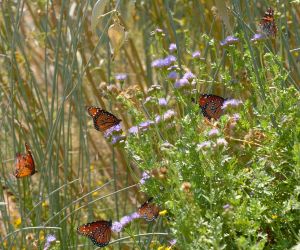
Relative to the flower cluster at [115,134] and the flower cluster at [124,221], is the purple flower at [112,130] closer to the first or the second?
the flower cluster at [115,134]

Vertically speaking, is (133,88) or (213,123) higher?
(133,88)

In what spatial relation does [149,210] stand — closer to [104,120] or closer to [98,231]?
[98,231]

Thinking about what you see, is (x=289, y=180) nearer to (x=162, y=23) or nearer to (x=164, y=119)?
(x=164, y=119)

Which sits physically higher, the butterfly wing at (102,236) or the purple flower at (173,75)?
the purple flower at (173,75)

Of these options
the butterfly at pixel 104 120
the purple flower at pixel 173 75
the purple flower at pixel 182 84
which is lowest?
the butterfly at pixel 104 120

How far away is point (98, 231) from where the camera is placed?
199 centimetres

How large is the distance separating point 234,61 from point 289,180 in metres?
0.41

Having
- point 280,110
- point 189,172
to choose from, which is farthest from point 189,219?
point 280,110

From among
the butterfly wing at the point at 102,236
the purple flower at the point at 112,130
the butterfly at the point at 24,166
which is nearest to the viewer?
the purple flower at the point at 112,130

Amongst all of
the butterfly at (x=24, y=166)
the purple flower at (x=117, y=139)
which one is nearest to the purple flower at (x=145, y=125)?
the purple flower at (x=117, y=139)

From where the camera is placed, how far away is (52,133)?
6.28ft

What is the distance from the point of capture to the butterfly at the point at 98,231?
1964 millimetres

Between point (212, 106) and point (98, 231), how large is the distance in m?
0.46

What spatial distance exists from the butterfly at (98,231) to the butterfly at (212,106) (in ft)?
1.31
